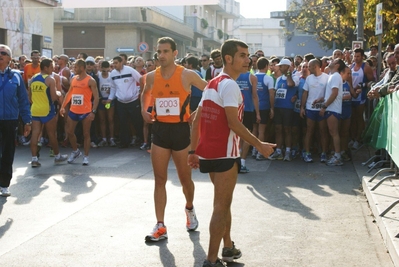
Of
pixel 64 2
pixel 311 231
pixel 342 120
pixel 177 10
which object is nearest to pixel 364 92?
pixel 342 120

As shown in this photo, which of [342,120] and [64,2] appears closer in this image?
[64,2]

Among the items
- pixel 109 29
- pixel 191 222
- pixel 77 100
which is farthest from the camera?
pixel 109 29

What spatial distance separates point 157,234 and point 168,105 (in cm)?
139

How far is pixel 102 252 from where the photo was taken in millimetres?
6840

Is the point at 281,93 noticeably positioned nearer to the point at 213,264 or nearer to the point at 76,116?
the point at 76,116

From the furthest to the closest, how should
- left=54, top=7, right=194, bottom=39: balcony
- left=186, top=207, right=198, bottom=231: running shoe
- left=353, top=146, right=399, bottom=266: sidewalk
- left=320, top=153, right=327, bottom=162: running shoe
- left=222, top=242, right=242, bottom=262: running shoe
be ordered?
left=54, top=7, right=194, bottom=39: balcony < left=320, top=153, right=327, bottom=162: running shoe < left=186, top=207, right=198, bottom=231: running shoe < left=353, top=146, right=399, bottom=266: sidewalk < left=222, top=242, right=242, bottom=262: running shoe

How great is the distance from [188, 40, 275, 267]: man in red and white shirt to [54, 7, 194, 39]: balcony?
1630 inches

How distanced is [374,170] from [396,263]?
20.9 ft

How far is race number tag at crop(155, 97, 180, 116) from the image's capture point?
7.69m

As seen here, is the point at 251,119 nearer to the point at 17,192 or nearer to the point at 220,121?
the point at 17,192

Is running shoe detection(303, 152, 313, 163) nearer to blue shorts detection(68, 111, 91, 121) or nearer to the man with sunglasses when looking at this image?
blue shorts detection(68, 111, 91, 121)

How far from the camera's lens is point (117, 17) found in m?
48.2

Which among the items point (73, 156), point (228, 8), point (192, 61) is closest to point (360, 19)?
point (192, 61)

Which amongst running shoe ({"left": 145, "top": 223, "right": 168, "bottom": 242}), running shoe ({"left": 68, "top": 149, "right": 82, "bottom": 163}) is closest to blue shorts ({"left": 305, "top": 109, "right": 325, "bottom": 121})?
running shoe ({"left": 68, "top": 149, "right": 82, "bottom": 163})
